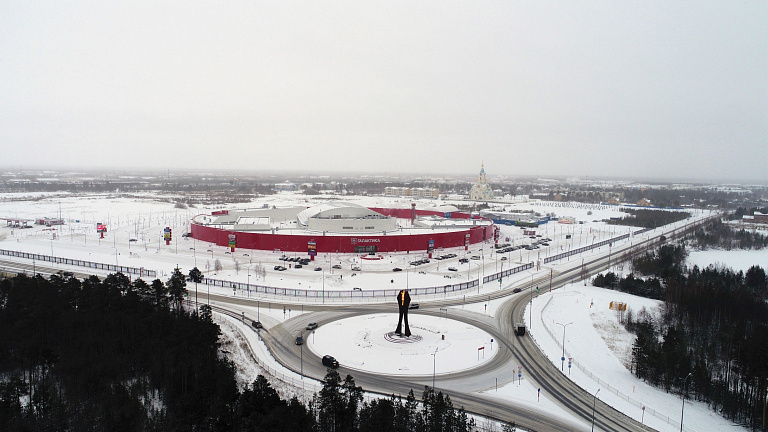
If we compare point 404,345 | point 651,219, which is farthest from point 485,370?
point 651,219

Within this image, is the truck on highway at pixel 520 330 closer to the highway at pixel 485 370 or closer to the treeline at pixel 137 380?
the highway at pixel 485 370

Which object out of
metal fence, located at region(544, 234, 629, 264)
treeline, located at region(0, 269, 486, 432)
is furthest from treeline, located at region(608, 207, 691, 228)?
treeline, located at region(0, 269, 486, 432)

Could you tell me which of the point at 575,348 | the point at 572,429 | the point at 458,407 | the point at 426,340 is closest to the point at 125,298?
the point at 426,340

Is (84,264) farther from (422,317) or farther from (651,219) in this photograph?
(651,219)

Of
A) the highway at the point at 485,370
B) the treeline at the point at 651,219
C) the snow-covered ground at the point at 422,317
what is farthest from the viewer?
the treeline at the point at 651,219

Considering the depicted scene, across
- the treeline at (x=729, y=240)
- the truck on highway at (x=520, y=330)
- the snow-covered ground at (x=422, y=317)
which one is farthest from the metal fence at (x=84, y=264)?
the treeline at (x=729, y=240)
